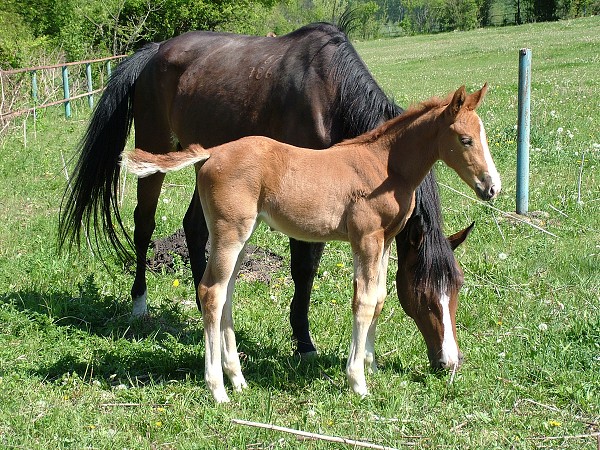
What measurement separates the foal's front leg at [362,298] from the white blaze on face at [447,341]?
50 centimetres

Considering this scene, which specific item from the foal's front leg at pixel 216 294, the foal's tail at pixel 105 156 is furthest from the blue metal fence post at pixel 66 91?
the foal's front leg at pixel 216 294

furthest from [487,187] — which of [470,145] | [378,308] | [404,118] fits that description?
[378,308]

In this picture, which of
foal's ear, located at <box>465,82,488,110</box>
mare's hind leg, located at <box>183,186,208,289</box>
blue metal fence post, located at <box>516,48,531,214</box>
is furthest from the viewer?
blue metal fence post, located at <box>516,48,531,214</box>

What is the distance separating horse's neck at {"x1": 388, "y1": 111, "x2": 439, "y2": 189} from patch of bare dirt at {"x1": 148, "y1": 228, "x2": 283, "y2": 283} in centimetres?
248

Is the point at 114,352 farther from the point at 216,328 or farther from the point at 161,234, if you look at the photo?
the point at 161,234

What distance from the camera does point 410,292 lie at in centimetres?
438

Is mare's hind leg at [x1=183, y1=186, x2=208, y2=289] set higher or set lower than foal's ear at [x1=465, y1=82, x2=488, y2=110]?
lower

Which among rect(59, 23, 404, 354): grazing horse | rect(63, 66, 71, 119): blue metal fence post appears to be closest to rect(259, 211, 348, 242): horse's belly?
rect(59, 23, 404, 354): grazing horse

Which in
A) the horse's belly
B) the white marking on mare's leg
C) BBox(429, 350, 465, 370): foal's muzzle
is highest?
the horse's belly

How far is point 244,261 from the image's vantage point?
6.48 m

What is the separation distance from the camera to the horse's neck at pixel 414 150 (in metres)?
3.87

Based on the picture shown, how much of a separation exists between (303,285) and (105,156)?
2337 millimetres

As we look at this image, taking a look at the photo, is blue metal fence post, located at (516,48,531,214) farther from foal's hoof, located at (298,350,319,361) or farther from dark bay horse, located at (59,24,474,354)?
foal's hoof, located at (298,350,319,361)

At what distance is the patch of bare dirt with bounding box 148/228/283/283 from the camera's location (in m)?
6.34
